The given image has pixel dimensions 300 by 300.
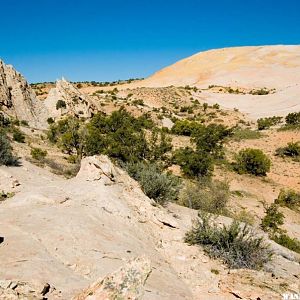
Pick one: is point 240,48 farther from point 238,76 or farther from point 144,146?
point 144,146

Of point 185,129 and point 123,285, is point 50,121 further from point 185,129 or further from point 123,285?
point 123,285

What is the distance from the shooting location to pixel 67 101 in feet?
102

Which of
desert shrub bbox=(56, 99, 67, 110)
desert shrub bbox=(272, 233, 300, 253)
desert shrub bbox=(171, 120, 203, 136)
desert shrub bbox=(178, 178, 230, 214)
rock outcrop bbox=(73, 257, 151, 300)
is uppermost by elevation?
desert shrub bbox=(56, 99, 67, 110)

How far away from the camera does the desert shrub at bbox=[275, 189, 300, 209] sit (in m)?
17.8

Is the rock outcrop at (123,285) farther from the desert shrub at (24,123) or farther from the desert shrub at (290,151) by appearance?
the desert shrub at (290,151)

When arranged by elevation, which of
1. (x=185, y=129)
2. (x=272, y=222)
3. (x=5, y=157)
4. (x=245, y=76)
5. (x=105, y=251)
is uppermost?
(x=245, y=76)

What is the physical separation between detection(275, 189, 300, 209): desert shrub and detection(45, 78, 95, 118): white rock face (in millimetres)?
18749

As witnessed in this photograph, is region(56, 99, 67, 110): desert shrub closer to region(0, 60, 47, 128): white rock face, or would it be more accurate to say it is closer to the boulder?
region(0, 60, 47, 128): white rock face

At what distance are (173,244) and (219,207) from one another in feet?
21.4

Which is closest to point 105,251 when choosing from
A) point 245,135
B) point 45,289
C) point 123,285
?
point 45,289

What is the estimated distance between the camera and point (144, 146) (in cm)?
2075

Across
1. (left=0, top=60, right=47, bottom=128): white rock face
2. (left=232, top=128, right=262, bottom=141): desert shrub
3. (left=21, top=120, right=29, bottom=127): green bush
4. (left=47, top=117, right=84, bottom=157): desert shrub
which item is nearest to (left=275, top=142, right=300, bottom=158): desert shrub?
(left=232, top=128, right=262, bottom=141): desert shrub

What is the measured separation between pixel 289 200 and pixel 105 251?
13.6m

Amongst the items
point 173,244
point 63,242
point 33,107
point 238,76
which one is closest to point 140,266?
point 63,242
